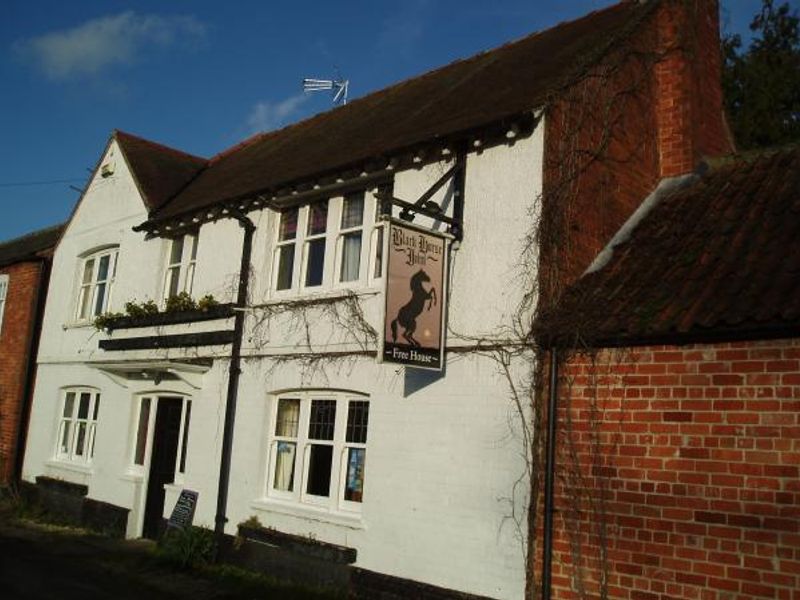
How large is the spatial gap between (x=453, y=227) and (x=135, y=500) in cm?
830

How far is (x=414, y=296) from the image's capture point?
8.17 m

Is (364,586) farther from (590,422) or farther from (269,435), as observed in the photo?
(590,422)

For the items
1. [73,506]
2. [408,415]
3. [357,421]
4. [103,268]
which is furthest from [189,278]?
[408,415]

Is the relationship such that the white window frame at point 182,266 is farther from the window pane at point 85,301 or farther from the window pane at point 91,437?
the window pane at point 91,437

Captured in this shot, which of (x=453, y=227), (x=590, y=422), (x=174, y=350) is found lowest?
(x=590, y=422)

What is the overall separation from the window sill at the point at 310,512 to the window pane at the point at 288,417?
99cm

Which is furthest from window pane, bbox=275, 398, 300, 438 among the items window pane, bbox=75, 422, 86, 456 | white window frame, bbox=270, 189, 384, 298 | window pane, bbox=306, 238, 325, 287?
window pane, bbox=75, 422, 86, 456

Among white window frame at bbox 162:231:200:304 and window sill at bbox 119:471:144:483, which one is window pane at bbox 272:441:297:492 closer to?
window sill at bbox 119:471:144:483

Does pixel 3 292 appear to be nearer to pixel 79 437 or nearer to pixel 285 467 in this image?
pixel 79 437

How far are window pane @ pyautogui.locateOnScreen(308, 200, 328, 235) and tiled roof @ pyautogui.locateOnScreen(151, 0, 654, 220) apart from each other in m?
0.55

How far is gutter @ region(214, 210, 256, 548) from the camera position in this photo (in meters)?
11.2

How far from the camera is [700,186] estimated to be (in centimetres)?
907

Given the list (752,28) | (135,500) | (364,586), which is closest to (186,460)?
(135,500)

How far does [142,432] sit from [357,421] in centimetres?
594
